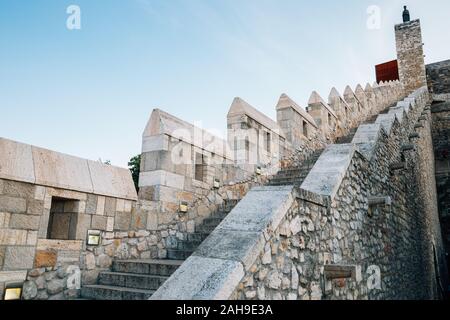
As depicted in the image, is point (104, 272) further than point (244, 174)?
No

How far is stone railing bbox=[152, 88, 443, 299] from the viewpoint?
2.30 meters

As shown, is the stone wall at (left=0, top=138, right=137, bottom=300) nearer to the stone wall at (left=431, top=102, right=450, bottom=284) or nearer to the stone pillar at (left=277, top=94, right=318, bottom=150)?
the stone pillar at (left=277, top=94, right=318, bottom=150)

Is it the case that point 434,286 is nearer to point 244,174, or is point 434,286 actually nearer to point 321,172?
point 244,174

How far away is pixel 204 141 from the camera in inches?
213

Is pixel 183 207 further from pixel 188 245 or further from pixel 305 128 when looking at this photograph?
pixel 305 128

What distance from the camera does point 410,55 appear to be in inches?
713

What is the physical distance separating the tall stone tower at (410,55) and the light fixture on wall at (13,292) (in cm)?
1899

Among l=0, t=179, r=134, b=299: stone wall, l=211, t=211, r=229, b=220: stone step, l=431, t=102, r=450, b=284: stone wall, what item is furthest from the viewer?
l=431, t=102, r=450, b=284: stone wall

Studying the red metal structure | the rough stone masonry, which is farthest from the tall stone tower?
the rough stone masonry

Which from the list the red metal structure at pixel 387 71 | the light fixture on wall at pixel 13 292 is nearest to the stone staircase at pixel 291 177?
the light fixture on wall at pixel 13 292

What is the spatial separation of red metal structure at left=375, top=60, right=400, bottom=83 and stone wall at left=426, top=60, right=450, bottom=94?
4859 millimetres

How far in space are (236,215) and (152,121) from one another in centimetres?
256

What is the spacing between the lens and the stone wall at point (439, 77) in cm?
1794
